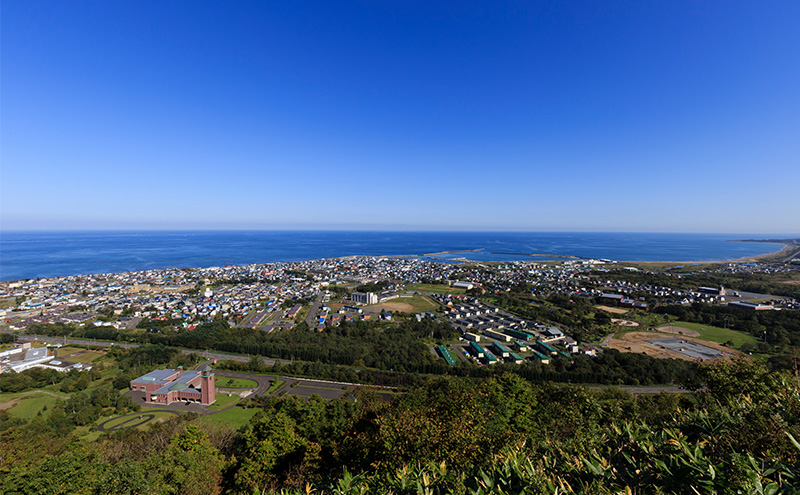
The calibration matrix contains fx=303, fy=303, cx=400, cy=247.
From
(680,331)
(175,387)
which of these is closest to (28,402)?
(175,387)

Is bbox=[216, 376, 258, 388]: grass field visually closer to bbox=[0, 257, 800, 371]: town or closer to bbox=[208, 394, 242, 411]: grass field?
bbox=[208, 394, 242, 411]: grass field

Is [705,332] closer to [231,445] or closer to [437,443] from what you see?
[437,443]

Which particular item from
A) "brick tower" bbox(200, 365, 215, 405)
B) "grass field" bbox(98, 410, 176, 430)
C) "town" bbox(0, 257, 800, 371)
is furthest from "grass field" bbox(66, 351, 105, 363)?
"brick tower" bbox(200, 365, 215, 405)

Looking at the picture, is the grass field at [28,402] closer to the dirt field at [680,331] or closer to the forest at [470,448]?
the forest at [470,448]

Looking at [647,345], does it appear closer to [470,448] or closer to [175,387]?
[470,448]

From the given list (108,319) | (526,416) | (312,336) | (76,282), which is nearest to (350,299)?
(312,336)

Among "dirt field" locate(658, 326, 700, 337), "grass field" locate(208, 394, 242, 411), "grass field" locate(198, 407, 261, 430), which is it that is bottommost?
"grass field" locate(208, 394, 242, 411)
